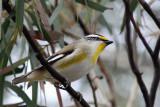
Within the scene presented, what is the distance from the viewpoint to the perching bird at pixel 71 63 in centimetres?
233

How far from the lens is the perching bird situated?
233cm

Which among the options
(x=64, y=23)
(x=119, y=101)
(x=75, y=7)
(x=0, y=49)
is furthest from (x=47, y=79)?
(x=119, y=101)

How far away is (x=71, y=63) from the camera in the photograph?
245 centimetres

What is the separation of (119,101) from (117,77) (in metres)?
0.28

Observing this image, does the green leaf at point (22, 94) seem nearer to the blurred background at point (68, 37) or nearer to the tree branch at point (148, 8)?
the blurred background at point (68, 37)

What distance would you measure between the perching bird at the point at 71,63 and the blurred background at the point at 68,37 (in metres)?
0.05

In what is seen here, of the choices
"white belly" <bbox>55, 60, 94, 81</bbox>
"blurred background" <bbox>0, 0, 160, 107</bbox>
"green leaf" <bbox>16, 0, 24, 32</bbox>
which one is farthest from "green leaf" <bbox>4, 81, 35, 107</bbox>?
"green leaf" <bbox>16, 0, 24, 32</bbox>

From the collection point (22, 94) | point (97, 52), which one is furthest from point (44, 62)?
point (97, 52)

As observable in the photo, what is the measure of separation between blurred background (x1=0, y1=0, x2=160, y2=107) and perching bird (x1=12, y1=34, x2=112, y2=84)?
0.05 m

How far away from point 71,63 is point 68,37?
160cm

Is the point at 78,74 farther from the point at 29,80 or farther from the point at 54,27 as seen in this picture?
the point at 54,27

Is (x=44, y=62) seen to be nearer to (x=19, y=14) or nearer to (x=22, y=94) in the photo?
(x=19, y=14)

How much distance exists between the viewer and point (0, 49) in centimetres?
217

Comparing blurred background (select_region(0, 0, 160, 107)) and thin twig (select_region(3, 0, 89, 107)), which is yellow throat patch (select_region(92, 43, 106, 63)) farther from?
thin twig (select_region(3, 0, 89, 107))
